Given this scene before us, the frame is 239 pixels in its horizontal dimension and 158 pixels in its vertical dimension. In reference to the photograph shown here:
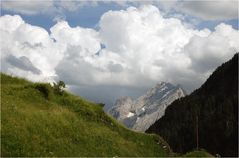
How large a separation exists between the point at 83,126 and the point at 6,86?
814 centimetres

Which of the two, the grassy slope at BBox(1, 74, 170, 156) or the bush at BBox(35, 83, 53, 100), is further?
the bush at BBox(35, 83, 53, 100)

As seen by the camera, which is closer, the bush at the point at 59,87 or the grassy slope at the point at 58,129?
the grassy slope at the point at 58,129

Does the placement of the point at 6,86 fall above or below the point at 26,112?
above

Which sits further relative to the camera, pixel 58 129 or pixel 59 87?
pixel 59 87

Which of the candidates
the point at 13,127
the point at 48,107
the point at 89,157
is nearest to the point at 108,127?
the point at 48,107

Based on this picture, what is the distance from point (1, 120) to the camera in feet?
111

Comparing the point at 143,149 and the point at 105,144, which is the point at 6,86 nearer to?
the point at 105,144

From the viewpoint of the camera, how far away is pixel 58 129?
3747cm

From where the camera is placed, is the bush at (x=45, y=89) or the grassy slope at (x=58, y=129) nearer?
the grassy slope at (x=58, y=129)

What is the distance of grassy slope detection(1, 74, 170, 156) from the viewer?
32906 mm

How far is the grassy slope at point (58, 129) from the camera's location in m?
32.9

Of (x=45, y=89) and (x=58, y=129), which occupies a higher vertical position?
(x=45, y=89)

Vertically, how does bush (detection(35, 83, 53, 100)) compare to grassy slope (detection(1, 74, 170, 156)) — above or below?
above

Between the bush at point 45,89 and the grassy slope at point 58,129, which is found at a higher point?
the bush at point 45,89
